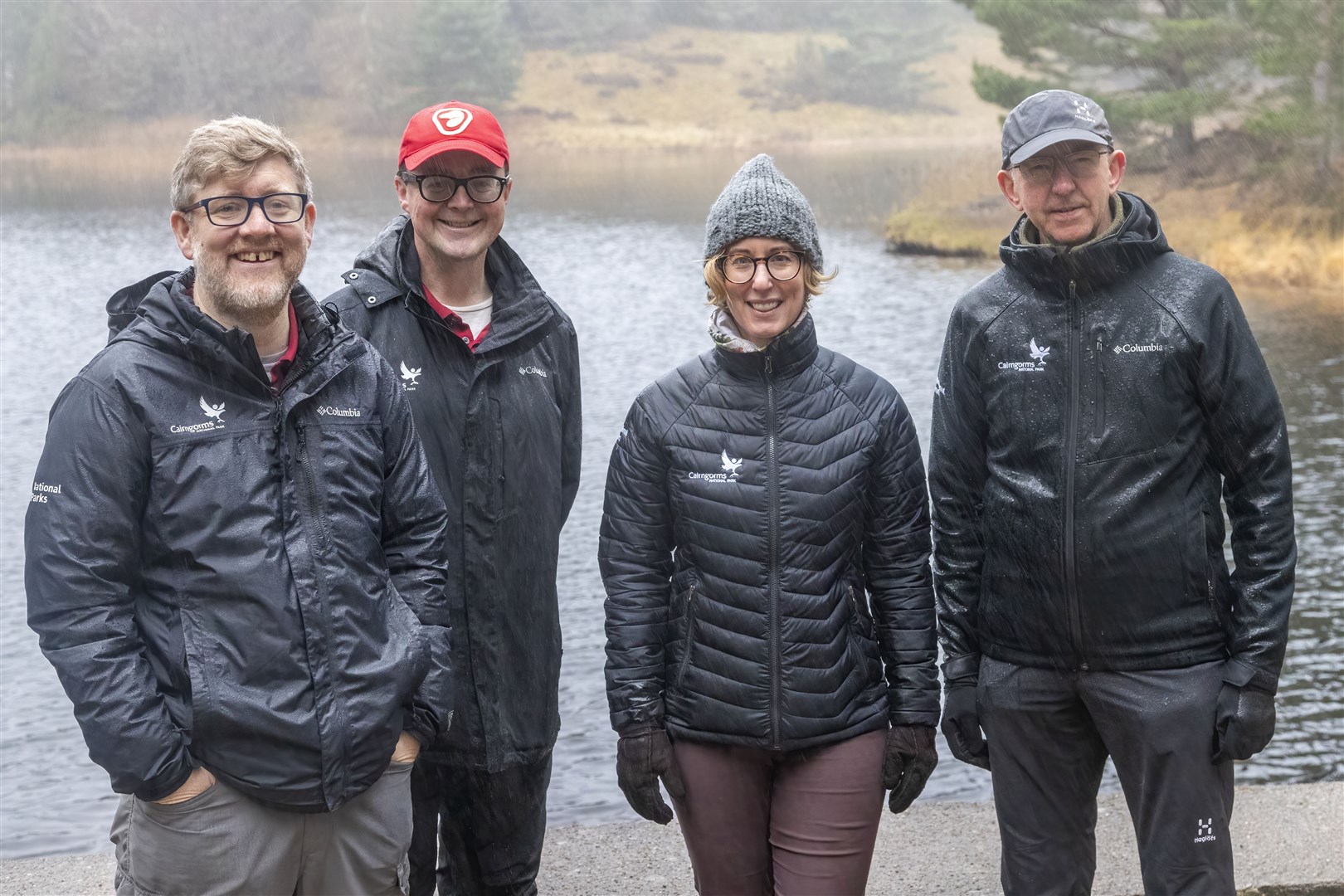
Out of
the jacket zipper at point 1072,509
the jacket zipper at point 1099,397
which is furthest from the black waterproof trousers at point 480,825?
the jacket zipper at point 1099,397

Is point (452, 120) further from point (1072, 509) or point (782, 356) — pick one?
point (1072, 509)

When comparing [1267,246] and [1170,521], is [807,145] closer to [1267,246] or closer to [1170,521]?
[1267,246]

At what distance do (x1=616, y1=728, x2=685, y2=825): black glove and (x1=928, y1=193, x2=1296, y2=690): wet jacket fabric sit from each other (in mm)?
824

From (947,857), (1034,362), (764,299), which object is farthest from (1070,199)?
(947,857)

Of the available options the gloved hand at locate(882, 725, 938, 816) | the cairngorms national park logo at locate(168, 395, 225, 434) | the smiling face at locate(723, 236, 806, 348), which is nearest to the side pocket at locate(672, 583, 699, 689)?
the gloved hand at locate(882, 725, 938, 816)

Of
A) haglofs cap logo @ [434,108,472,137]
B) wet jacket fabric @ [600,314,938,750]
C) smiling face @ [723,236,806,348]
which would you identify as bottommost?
wet jacket fabric @ [600,314,938,750]

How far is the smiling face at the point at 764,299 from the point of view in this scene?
125 inches

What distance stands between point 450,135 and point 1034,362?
59.4 inches

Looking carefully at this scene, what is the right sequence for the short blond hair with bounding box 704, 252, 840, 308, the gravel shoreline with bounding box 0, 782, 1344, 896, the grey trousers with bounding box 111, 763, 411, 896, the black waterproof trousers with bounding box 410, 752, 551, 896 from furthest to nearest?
the gravel shoreline with bounding box 0, 782, 1344, 896 < the black waterproof trousers with bounding box 410, 752, 551, 896 < the short blond hair with bounding box 704, 252, 840, 308 < the grey trousers with bounding box 111, 763, 411, 896

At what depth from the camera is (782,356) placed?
320cm

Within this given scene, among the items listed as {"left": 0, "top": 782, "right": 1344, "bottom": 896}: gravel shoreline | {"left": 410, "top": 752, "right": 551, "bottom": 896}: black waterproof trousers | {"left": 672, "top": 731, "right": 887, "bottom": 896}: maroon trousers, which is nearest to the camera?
{"left": 672, "top": 731, "right": 887, "bottom": 896}: maroon trousers

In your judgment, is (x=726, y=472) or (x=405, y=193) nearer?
(x=726, y=472)

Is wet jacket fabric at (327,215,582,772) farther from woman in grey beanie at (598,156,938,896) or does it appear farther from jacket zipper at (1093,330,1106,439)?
jacket zipper at (1093,330,1106,439)

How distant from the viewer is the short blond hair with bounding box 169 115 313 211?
2.83m
